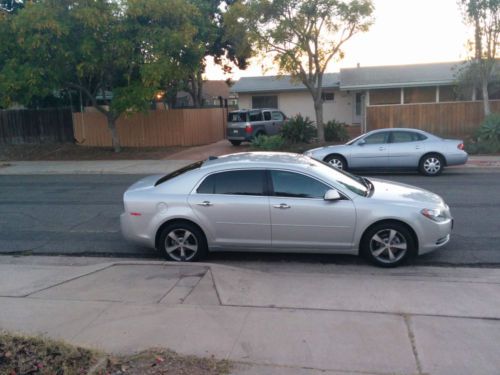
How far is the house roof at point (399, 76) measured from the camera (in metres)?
27.7

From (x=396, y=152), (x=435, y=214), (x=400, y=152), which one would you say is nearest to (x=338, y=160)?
(x=396, y=152)

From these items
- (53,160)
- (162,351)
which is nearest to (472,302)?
(162,351)

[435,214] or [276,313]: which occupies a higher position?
[435,214]

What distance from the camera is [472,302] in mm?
5500

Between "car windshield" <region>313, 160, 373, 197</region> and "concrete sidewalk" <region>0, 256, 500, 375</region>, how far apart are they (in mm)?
1074

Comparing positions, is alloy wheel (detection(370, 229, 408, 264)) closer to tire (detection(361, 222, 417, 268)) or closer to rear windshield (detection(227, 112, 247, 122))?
tire (detection(361, 222, 417, 268))

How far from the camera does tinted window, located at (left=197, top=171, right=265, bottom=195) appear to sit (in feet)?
23.9

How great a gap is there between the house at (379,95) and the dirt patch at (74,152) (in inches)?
253

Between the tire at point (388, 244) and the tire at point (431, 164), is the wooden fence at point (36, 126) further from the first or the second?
the tire at point (388, 244)

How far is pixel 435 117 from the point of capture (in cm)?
2344

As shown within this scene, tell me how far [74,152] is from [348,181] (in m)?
19.6

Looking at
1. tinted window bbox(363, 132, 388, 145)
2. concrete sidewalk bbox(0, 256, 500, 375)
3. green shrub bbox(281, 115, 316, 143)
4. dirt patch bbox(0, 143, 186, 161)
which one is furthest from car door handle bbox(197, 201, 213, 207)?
green shrub bbox(281, 115, 316, 143)

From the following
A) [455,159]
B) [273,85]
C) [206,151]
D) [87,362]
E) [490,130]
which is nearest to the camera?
[87,362]

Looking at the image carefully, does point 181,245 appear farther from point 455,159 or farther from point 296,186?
point 455,159
